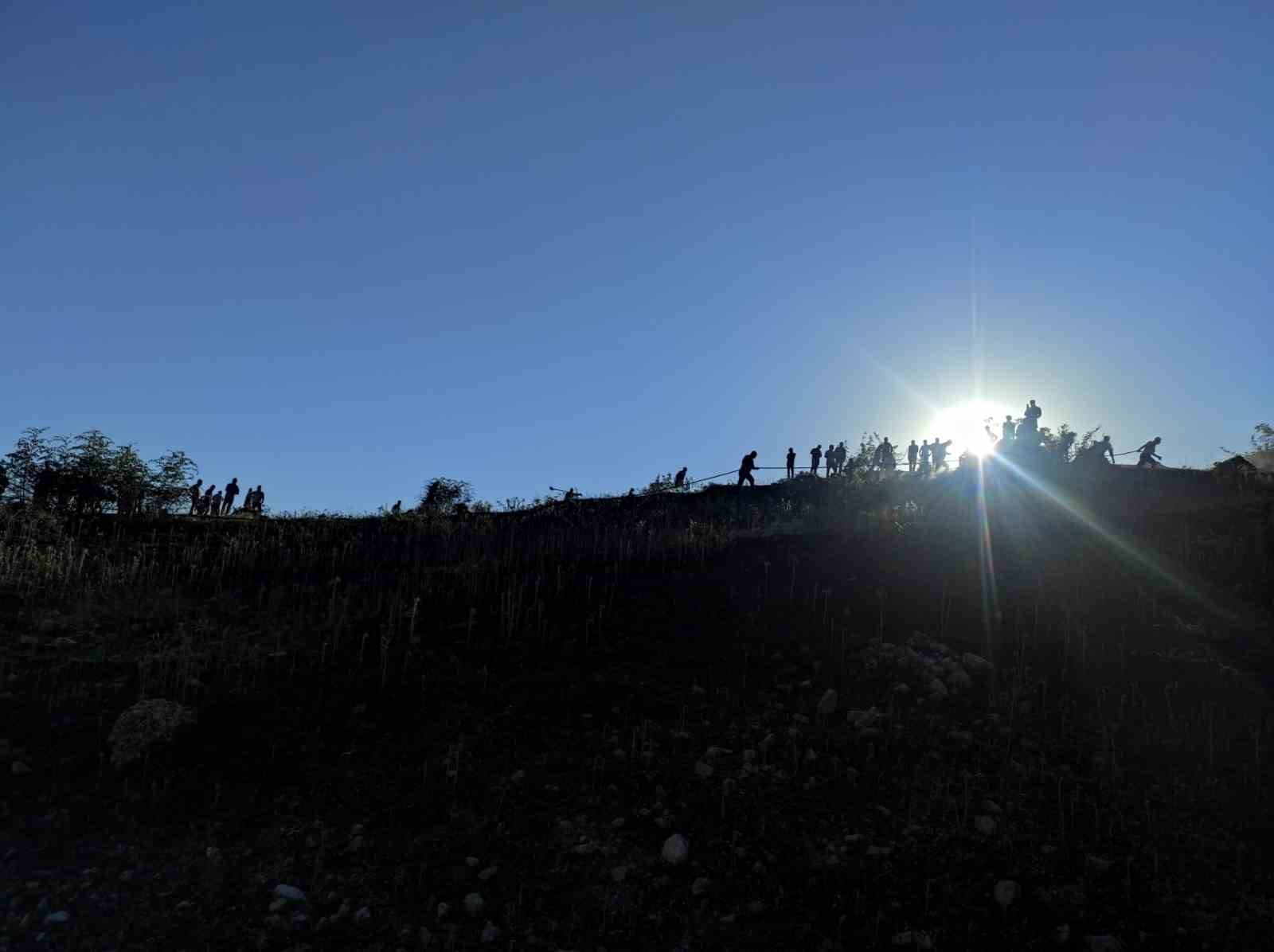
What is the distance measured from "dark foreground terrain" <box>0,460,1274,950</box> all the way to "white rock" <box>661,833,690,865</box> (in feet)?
0.28

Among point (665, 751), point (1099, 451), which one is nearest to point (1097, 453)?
point (1099, 451)

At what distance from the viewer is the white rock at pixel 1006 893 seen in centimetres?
797

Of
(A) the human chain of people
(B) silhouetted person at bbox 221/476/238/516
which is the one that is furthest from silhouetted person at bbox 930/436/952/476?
(B) silhouetted person at bbox 221/476/238/516

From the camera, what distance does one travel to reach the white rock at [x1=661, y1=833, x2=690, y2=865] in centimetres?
866

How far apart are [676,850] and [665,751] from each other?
217cm

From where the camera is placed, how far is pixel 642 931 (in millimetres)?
7848

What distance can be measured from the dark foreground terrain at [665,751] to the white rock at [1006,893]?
0.03 metres

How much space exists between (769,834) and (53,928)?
6.26 metres

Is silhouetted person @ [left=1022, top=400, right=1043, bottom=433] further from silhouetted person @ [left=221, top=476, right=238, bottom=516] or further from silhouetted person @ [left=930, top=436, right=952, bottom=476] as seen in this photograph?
silhouetted person @ [left=221, top=476, right=238, bottom=516]

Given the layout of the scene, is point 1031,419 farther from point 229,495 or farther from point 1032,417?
point 229,495

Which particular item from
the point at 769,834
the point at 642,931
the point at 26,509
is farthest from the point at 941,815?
the point at 26,509

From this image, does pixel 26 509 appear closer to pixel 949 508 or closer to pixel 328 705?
pixel 328 705

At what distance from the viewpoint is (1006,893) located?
8.01 m

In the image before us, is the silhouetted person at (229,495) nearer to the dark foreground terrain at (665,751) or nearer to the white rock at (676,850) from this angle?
the dark foreground terrain at (665,751)
